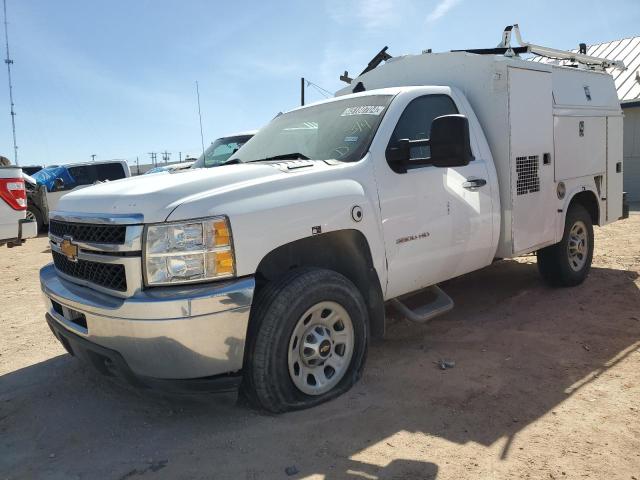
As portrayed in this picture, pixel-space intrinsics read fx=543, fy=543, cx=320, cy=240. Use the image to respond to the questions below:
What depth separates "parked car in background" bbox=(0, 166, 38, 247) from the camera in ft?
19.4

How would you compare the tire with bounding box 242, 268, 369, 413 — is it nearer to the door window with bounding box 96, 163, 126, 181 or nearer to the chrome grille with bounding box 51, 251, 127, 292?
the chrome grille with bounding box 51, 251, 127, 292

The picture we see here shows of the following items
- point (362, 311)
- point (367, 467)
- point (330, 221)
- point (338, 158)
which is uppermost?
point (338, 158)

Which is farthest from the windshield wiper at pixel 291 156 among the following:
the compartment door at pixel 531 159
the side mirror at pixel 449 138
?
the compartment door at pixel 531 159

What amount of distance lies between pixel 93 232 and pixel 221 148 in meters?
6.70

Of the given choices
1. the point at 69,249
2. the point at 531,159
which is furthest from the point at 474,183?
the point at 69,249

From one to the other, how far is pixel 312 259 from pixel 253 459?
1.27 meters

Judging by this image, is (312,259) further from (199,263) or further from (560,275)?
(560,275)

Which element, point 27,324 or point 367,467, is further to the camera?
point 27,324

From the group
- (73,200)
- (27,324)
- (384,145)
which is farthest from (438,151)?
(27,324)

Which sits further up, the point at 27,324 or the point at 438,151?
the point at 438,151

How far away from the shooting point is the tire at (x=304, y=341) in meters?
3.09

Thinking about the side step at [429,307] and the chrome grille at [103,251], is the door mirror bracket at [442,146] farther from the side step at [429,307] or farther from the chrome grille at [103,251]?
the chrome grille at [103,251]

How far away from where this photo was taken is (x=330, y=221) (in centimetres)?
335

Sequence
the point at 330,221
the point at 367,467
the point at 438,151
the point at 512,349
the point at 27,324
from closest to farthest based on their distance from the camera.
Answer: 1. the point at 367,467
2. the point at 330,221
3. the point at 438,151
4. the point at 512,349
5. the point at 27,324
